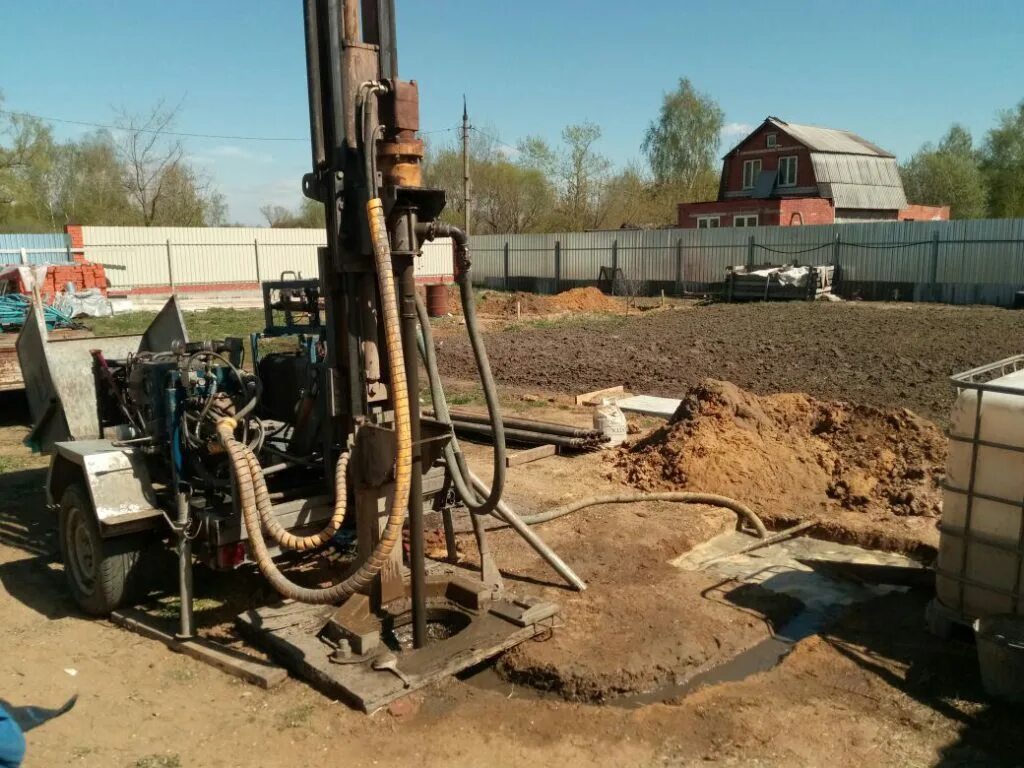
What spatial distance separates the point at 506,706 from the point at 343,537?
170 cm

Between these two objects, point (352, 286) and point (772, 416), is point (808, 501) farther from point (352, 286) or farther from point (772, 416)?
point (352, 286)

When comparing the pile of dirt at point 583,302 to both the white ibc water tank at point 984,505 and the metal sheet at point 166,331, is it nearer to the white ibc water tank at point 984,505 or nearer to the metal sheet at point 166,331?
the metal sheet at point 166,331

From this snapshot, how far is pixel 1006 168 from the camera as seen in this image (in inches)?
2298

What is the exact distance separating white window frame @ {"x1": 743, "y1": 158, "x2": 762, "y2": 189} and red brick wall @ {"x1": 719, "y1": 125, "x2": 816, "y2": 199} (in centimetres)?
16

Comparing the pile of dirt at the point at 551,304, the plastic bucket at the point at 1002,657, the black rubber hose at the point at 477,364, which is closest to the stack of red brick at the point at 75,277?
the pile of dirt at the point at 551,304

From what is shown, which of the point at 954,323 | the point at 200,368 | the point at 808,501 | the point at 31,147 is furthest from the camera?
the point at 31,147

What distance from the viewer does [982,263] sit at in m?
24.7

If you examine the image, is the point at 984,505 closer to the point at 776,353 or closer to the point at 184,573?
the point at 184,573

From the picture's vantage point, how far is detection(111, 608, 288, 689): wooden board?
14.6 feet

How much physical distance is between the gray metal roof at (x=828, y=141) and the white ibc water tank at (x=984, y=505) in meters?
40.6

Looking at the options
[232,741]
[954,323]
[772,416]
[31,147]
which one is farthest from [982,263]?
[31,147]

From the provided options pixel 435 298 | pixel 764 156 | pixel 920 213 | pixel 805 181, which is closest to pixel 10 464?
pixel 435 298

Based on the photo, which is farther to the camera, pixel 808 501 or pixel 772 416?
pixel 772 416

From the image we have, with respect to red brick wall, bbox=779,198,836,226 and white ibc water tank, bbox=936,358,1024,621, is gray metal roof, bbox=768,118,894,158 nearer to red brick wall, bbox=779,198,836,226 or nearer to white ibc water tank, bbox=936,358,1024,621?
red brick wall, bbox=779,198,836,226
